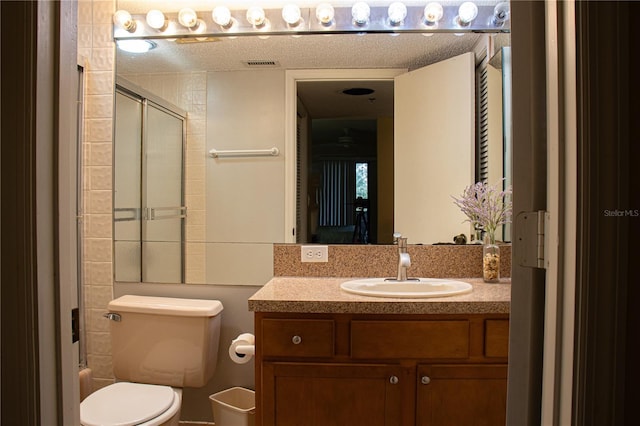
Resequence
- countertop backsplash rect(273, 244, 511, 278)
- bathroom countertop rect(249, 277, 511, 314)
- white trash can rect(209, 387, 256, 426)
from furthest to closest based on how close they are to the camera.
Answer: countertop backsplash rect(273, 244, 511, 278), white trash can rect(209, 387, 256, 426), bathroom countertop rect(249, 277, 511, 314)

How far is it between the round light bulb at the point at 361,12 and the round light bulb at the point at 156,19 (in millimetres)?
947

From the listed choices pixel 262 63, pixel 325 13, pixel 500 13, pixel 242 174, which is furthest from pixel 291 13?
pixel 500 13

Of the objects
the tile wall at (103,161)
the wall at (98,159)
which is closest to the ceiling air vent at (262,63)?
the tile wall at (103,161)

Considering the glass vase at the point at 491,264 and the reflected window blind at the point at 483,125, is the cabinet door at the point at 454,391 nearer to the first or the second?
the glass vase at the point at 491,264

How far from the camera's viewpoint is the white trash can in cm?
191

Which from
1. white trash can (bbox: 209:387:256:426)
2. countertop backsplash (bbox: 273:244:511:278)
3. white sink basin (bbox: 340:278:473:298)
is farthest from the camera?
countertop backsplash (bbox: 273:244:511:278)

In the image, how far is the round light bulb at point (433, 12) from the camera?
2002 millimetres

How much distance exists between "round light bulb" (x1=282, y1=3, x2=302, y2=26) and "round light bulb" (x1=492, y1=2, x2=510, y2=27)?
921 millimetres

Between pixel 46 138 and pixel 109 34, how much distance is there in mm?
1887

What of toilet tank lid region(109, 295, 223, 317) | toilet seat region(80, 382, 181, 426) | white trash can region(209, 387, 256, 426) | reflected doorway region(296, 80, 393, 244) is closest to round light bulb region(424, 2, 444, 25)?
reflected doorway region(296, 80, 393, 244)

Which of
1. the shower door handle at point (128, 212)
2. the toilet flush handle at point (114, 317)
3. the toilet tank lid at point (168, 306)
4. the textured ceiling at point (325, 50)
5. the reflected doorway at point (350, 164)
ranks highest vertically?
the textured ceiling at point (325, 50)

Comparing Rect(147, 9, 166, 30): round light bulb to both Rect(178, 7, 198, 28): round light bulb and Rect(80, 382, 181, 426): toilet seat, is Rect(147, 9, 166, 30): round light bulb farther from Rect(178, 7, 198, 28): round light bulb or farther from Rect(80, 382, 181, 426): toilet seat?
Rect(80, 382, 181, 426): toilet seat

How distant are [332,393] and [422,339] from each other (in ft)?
1.23

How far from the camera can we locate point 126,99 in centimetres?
220
